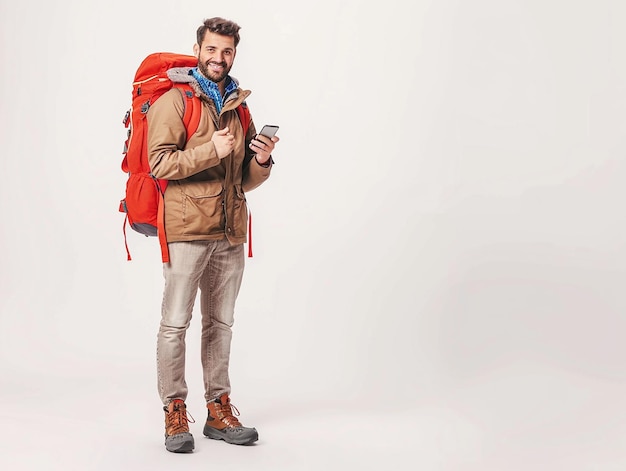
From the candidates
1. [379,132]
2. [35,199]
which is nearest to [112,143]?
[35,199]

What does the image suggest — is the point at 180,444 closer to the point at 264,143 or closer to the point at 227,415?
the point at 227,415

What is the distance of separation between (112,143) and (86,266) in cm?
87

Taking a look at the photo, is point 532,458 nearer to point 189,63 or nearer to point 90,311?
point 189,63

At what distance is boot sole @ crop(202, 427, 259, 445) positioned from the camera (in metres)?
4.61

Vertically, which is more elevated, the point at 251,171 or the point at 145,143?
the point at 145,143

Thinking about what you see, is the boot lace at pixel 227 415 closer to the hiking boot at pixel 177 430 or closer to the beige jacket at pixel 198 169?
the hiking boot at pixel 177 430

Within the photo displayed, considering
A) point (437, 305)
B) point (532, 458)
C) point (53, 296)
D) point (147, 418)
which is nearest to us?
point (532, 458)

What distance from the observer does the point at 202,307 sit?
15.7 ft

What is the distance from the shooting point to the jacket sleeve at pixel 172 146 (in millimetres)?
4277

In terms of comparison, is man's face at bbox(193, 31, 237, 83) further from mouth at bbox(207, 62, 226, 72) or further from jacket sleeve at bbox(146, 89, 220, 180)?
jacket sleeve at bbox(146, 89, 220, 180)

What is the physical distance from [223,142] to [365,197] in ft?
8.15

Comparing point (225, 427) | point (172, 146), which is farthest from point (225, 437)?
point (172, 146)

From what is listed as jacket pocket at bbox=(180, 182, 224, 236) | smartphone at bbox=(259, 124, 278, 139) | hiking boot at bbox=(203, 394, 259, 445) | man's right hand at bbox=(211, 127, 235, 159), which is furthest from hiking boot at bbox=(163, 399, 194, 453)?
smartphone at bbox=(259, 124, 278, 139)

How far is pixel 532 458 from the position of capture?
14.9ft
